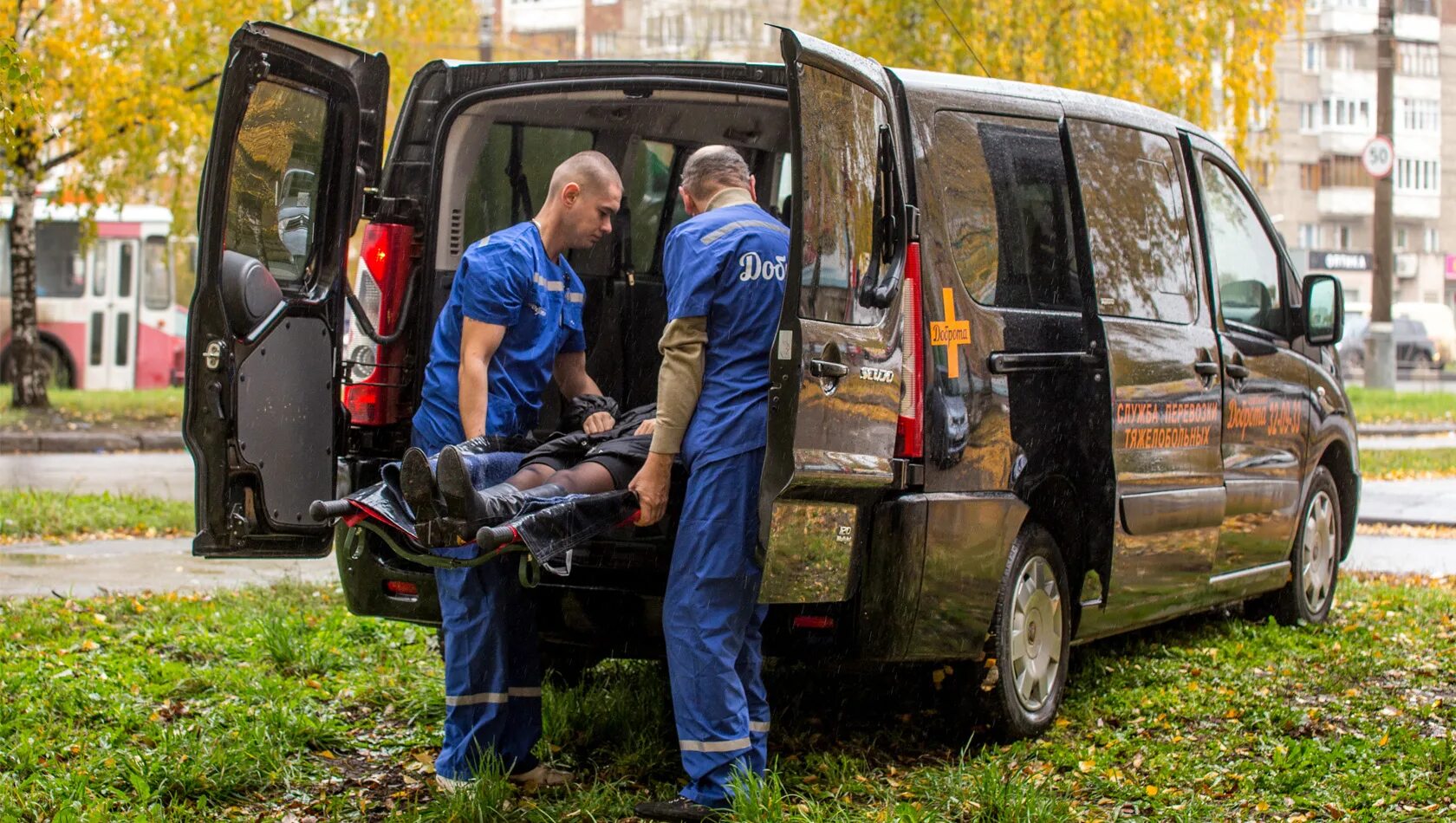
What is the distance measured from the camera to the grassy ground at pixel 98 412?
17.7 m

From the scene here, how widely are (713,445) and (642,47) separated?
52.8m

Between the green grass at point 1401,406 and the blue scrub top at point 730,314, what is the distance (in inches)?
711

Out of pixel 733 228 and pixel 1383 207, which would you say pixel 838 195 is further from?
pixel 1383 207

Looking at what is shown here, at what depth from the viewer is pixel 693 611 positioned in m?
4.43

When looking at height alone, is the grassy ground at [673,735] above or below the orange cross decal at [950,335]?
below

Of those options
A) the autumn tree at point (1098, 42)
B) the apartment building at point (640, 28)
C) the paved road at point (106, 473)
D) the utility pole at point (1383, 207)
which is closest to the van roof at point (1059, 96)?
the paved road at point (106, 473)

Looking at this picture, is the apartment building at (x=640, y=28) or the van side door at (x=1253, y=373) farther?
the apartment building at (x=640, y=28)

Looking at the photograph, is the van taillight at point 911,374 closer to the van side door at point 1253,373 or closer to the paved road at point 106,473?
the van side door at point 1253,373

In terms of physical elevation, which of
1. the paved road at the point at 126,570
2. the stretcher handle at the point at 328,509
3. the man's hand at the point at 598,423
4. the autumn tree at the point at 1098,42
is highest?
the autumn tree at the point at 1098,42

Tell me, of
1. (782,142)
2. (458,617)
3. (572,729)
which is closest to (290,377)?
(458,617)

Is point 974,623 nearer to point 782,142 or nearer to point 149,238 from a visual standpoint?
point 782,142

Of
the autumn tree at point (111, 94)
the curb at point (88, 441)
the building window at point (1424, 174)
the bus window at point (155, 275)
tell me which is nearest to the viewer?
the curb at point (88, 441)

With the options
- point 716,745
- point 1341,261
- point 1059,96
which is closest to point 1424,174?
point 1341,261

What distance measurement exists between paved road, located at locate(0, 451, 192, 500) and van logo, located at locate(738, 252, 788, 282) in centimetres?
838
